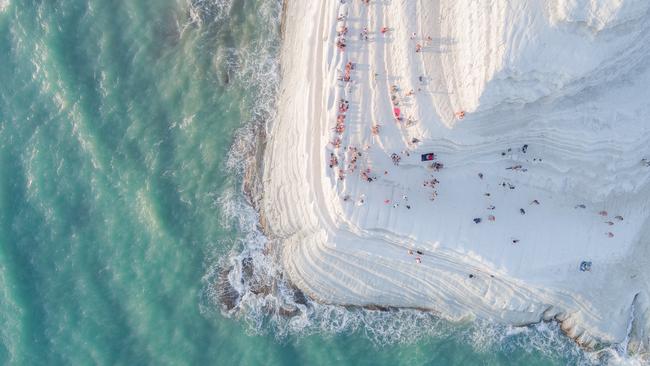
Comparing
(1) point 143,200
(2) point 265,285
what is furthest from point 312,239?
(1) point 143,200

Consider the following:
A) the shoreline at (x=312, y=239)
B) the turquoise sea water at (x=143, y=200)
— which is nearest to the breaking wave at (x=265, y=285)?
the turquoise sea water at (x=143, y=200)

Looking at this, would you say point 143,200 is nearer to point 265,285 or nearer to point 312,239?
point 265,285

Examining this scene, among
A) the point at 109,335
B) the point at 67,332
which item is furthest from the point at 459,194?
the point at 67,332

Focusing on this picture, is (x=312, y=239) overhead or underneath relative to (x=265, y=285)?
overhead

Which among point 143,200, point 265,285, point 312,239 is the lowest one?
point 265,285

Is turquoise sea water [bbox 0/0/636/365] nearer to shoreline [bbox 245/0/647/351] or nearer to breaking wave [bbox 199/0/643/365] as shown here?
breaking wave [bbox 199/0/643/365]

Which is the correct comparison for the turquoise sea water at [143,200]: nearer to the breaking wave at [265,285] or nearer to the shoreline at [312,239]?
the breaking wave at [265,285]

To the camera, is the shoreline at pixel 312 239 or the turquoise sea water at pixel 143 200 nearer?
the shoreline at pixel 312 239

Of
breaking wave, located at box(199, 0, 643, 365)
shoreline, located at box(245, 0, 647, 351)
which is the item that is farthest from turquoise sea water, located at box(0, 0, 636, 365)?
shoreline, located at box(245, 0, 647, 351)

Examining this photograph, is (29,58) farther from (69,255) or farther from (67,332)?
(67,332)
